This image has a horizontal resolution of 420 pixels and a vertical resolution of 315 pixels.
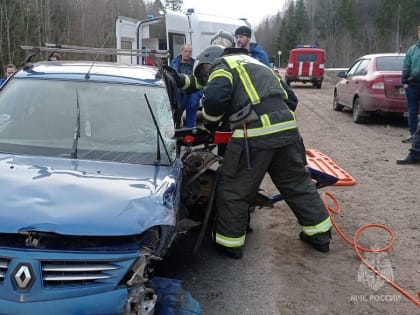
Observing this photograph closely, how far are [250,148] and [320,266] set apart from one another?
3.87 ft

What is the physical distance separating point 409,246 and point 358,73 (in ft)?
24.6

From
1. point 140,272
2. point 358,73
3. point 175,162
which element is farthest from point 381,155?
point 140,272

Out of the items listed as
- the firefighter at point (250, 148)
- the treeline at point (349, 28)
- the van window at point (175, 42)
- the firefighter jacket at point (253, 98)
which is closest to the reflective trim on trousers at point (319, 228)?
the firefighter at point (250, 148)

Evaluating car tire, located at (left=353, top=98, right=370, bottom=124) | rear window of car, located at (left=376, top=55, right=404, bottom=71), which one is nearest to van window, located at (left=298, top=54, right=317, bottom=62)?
car tire, located at (left=353, top=98, right=370, bottom=124)

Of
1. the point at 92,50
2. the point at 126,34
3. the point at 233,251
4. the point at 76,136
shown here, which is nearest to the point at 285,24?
the point at 126,34

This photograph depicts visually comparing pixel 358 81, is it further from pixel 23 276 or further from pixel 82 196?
pixel 23 276

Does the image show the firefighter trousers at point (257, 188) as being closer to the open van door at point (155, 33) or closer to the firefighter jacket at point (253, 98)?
the firefighter jacket at point (253, 98)

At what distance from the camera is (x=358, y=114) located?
11.1m

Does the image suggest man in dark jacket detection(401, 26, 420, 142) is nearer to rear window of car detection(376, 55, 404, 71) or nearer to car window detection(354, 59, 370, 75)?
rear window of car detection(376, 55, 404, 71)

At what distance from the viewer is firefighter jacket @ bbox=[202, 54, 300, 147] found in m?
4.17

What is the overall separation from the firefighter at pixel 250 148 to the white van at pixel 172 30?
676 centimetres

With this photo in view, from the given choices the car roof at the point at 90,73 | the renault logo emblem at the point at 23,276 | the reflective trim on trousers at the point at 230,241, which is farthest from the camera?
the reflective trim on trousers at the point at 230,241

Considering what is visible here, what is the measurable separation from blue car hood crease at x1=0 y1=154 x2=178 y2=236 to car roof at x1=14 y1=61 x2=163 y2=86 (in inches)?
40.8

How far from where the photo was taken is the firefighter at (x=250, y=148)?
417 centimetres
